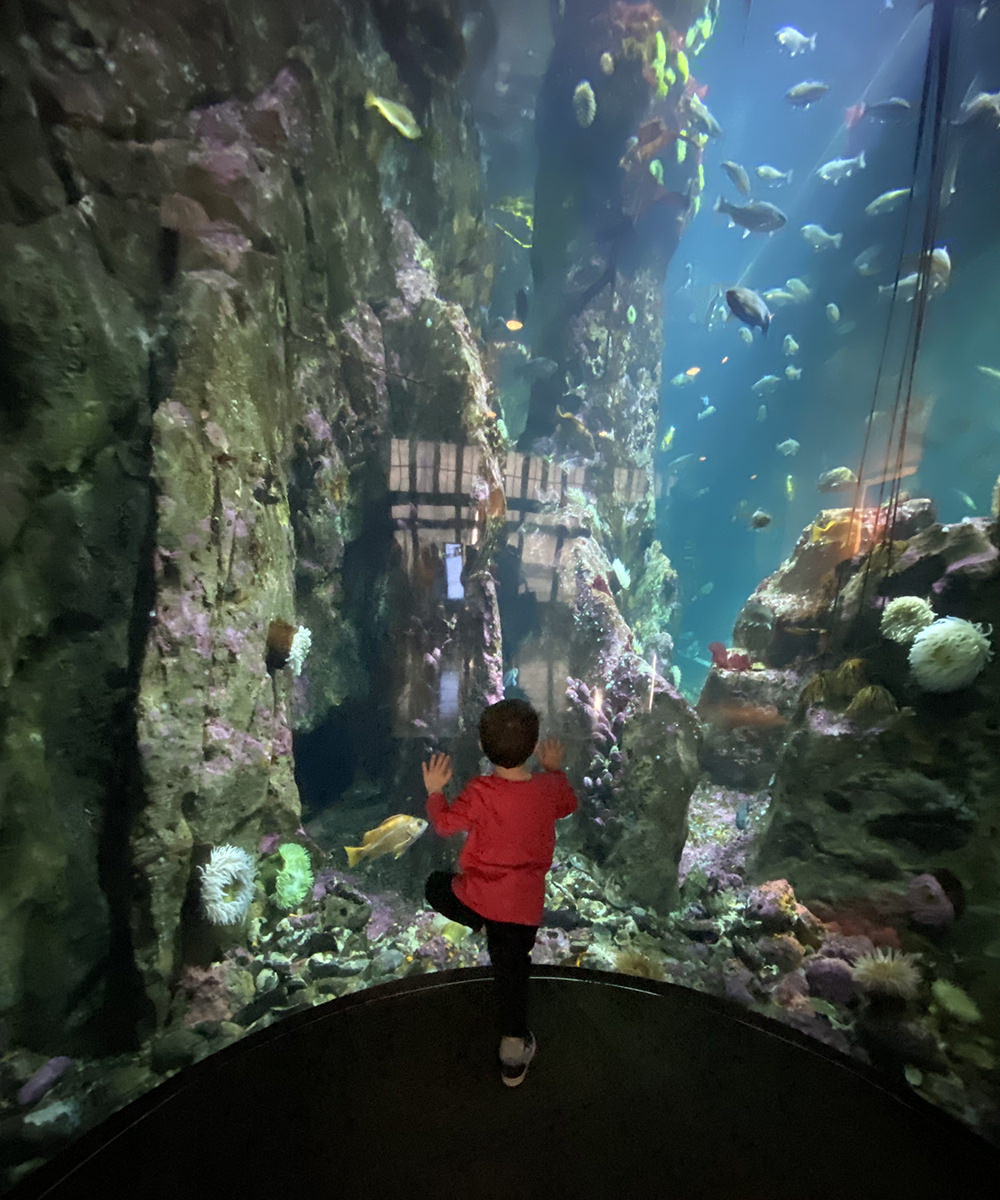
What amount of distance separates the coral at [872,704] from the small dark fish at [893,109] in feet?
31.9

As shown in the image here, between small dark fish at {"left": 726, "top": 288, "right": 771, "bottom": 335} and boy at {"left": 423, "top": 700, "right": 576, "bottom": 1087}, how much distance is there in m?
7.20

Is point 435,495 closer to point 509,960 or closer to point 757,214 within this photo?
point 509,960

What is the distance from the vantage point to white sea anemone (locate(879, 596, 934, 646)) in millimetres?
4148

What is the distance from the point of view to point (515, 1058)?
1.88 m

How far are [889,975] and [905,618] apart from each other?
2.53 metres

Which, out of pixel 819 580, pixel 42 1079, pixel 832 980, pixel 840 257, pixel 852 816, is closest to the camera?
pixel 42 1079

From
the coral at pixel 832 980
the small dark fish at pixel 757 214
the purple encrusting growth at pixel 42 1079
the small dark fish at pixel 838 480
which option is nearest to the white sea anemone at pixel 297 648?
the purple encrusting growth at pixel 42 1079

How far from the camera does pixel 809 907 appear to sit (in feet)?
13.5

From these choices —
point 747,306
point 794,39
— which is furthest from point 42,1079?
point 794,39

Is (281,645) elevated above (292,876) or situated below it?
above

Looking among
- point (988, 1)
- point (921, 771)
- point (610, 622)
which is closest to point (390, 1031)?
point (921, 771)

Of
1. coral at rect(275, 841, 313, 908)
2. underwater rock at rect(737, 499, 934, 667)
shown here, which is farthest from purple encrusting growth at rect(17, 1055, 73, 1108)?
underwater rock at rect(737, 499, 934, 667)

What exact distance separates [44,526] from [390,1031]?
124 inches

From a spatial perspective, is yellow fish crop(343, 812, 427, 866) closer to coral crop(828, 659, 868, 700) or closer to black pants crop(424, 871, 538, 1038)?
black pants crop(424, 871, 538, 1038)
